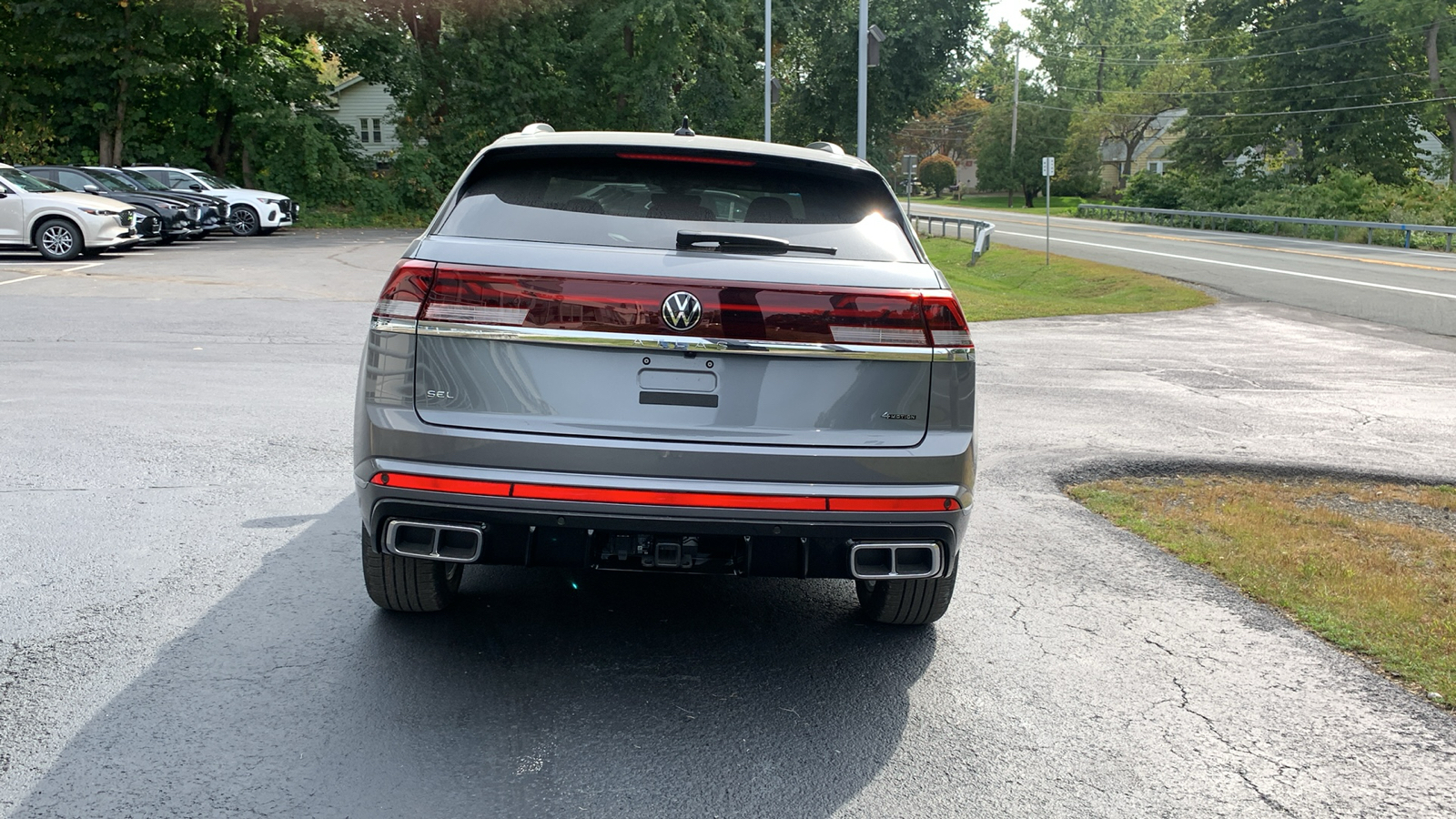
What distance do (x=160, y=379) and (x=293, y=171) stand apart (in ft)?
98.2

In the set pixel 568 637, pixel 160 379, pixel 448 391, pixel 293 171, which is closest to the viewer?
pixel 448 391

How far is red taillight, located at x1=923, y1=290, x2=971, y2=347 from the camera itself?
404cm

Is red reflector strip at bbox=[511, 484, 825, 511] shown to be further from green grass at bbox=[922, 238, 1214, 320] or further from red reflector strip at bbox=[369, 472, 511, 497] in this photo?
green grass at bbox=[922, 238, 1214, 320]

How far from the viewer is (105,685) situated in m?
4.11

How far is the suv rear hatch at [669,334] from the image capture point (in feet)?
12.6

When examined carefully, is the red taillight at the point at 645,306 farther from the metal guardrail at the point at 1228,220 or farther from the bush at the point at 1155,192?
the bush at the point at 1155,192

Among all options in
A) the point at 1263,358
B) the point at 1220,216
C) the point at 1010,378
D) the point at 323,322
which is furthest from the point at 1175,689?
the point at 1220,216

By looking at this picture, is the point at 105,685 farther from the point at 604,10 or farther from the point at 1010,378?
the point at 604,10

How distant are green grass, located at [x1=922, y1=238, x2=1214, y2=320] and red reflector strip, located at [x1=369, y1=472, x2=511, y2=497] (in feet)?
46.2

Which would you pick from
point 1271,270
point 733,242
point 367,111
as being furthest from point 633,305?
point 367,111

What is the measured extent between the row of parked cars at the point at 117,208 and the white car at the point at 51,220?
0.02 m

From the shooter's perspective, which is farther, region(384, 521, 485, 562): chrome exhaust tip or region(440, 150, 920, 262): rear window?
region(440, 150, 920, 262): rear window

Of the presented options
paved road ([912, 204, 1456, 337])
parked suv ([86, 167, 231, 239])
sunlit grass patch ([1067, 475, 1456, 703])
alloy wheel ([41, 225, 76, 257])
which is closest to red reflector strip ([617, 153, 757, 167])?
sunlit grass patch ([1067, 475, 1456, 703])

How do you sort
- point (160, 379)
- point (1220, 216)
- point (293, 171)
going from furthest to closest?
point (1220, 216)
point (293, 171)
point (160, 379)
